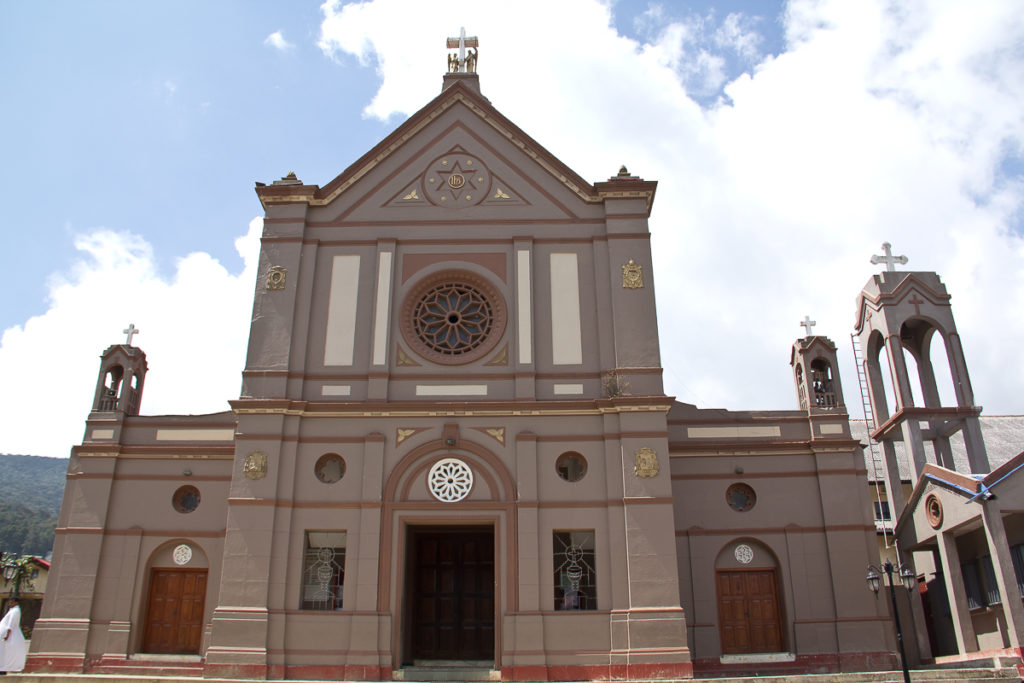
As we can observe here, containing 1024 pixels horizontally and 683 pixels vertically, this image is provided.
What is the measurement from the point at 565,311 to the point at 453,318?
122 inches

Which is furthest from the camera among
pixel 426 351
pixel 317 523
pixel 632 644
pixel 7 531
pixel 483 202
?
pixel 7 531

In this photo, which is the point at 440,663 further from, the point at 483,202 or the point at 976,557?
the point at 976,557

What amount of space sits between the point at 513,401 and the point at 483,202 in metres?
6.27

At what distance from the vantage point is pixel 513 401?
21688 mm

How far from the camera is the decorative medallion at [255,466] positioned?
21172 millimetres

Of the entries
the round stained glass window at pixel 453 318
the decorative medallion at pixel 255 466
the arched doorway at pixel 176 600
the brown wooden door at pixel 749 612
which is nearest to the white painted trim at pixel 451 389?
the round stained glass window at pixel 453 318

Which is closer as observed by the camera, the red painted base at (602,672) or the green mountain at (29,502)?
the red painted base at (602,672)

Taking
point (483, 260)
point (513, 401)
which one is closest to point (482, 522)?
point (513, 401)

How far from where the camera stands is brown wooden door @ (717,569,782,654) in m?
22.5

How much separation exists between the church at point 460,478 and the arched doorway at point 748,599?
7 cm

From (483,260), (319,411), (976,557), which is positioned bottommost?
(976,557)

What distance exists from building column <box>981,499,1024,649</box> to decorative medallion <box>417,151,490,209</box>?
15.2 meters

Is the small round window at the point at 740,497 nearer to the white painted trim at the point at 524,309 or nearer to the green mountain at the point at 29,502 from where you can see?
the white painted trim at the point at 524,309

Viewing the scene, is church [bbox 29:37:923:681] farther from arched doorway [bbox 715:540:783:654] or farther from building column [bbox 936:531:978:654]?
building column [bbox 936:531:978:654]
